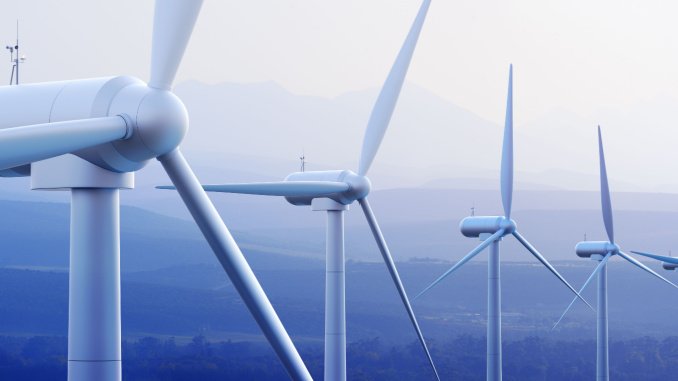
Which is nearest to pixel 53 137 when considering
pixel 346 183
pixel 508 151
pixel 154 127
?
pixel 154 127

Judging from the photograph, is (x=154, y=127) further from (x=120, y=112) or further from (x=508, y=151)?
(x=508, y=151)

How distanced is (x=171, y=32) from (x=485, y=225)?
2777cm

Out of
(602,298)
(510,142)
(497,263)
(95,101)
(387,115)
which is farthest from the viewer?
(602,298)

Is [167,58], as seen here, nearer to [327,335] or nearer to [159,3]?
[159,3]

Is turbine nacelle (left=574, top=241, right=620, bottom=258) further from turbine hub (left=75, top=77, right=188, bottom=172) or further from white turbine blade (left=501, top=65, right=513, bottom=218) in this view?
turbine hub (left=75, top=77, right=188, bottom=172)

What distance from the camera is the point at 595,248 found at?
168 feet

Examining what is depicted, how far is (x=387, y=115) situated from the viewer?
30359 millimetres

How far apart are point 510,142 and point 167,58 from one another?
25.4m

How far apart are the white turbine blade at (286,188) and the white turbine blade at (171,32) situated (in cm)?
842

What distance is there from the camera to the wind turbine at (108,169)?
16047 millimetres

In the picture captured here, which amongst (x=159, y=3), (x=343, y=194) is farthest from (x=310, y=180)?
(x=159, y=3)

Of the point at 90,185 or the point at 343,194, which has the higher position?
the point at 343,194

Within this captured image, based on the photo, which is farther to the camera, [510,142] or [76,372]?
[510,142]

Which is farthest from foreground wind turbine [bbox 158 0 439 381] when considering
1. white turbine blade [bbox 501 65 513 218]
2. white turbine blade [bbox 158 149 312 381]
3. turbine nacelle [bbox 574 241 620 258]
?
turbine nacelle [bbox 574 241 620 258]
